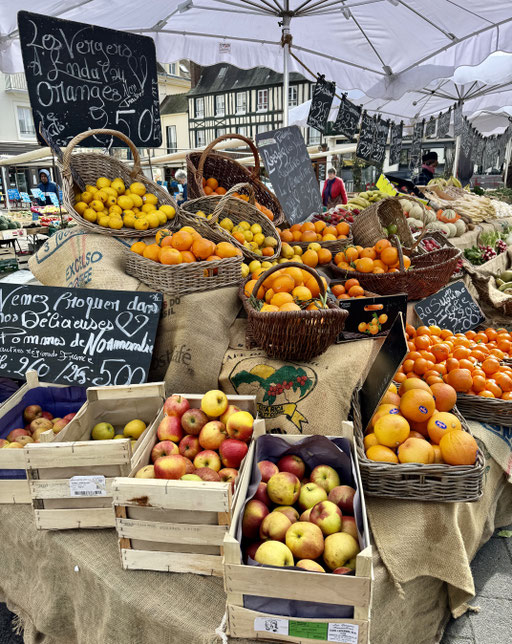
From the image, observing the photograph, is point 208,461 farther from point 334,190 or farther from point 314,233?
point 334,190

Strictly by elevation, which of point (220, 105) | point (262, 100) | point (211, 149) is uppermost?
point (262, 100)

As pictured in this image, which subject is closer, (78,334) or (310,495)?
(310,495)

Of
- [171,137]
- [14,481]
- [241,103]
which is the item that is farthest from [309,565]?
[171,137]

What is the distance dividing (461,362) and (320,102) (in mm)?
4891

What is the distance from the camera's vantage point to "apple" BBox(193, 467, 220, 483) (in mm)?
1454

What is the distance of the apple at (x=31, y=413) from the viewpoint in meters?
2.05

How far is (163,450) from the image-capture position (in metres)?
1.59

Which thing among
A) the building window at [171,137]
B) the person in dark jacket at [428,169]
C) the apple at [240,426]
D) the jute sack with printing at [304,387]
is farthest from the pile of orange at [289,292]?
the building window at [171,137]

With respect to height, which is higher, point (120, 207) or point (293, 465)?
point (120, 207)

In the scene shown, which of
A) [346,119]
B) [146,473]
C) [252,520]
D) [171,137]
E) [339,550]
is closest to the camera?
[339,550]

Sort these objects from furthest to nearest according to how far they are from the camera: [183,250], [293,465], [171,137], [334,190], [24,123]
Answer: [171,137]
[24,123]
[334,190]
[183,250]
[293,465]

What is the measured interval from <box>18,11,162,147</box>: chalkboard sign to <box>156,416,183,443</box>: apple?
2124mm

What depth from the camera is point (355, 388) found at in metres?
2.06

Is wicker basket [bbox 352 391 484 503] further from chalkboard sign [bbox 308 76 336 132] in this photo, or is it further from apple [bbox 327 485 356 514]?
chalkboard sign [bbox 308 76 336 132]
